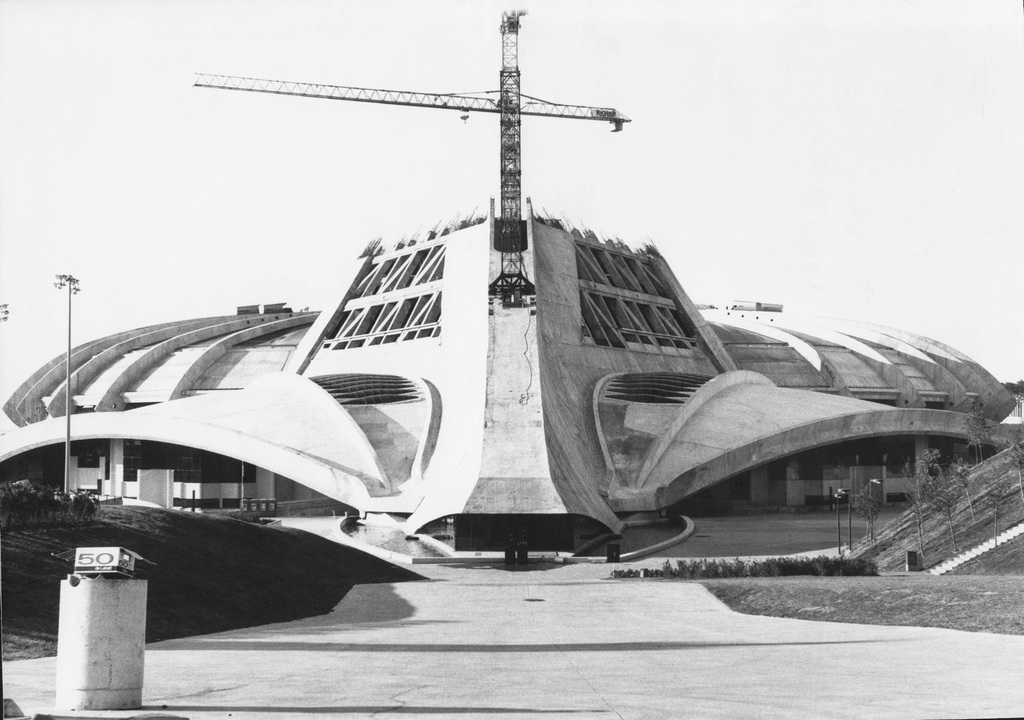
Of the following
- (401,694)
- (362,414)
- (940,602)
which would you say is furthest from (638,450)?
(401,694)

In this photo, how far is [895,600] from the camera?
31.2 m

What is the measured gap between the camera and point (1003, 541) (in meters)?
41.4

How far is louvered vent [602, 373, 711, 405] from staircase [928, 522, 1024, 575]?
28278 millimetres

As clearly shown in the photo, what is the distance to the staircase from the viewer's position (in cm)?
4147

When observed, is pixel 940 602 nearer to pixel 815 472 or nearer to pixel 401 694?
pixel 401 694

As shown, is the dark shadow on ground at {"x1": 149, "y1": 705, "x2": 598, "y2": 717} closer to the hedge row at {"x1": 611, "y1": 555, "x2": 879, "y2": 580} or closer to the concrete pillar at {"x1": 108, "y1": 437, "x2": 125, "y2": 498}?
the hedge row at {"x1": 611, "y1": 555, "x2": 879, "y2": 580}

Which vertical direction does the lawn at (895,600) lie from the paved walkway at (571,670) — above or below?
above

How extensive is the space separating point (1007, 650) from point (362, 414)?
47930 millimetres

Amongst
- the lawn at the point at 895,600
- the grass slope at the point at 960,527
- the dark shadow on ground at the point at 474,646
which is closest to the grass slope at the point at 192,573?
the dark shadow on ground at the point at 474,646

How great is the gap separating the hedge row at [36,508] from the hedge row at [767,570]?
20498mm

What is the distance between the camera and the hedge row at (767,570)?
4341 cm

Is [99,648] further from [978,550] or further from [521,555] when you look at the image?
[521,555]

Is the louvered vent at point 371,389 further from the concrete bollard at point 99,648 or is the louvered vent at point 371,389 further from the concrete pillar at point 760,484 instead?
the concrete bollard at point 99,648

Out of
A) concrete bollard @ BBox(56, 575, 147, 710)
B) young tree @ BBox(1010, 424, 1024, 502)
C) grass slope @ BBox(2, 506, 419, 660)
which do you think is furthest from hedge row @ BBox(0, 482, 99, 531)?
young tree @ BBox(1010, 424, 1024, 502)
